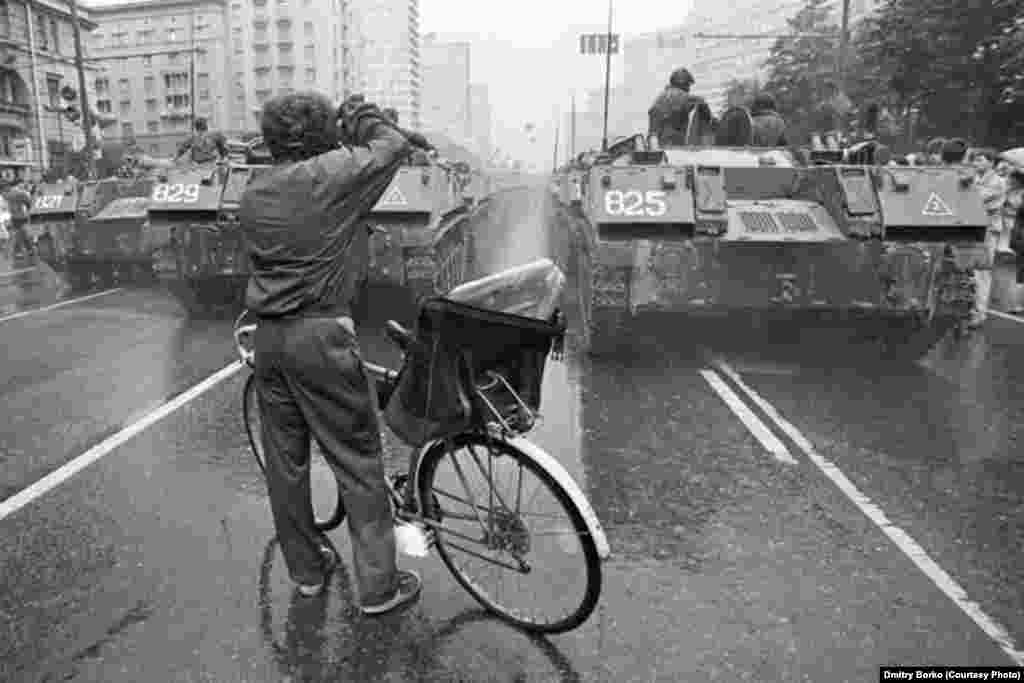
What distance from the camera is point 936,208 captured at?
6520 mm

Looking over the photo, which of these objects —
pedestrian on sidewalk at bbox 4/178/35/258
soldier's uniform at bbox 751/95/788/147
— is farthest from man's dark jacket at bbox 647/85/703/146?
pedestrian on sidewalk at bbox 4/178/35/258

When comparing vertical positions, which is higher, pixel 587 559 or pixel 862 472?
pixel 587 559

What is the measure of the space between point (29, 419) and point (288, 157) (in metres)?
3.84

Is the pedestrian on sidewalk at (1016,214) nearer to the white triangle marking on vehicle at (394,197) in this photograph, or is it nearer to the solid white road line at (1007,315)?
the solid white road line at (1007,315)

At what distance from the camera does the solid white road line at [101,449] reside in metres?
4.14

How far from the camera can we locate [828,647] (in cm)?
282

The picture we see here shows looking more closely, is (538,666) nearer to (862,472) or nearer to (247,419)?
(247,419)

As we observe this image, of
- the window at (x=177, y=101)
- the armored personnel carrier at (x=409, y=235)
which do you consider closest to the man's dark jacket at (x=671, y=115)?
the armored personnel carrier at (x=409, y=235)

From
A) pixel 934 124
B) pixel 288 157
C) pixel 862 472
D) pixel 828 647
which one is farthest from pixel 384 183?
pixel 934 124

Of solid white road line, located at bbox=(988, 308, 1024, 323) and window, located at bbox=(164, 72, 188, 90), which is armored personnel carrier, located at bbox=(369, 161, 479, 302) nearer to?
solid white road line, located at bbox=(988, 308, 1024, 323)

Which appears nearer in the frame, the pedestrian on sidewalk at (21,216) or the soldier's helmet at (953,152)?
the soldier's helmet at (953,152)

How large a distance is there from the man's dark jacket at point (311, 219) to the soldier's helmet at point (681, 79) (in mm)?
8159

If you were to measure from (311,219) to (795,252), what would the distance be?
477 centimetres

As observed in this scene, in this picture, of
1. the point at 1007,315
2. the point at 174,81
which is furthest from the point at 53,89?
the point at 1007,315
